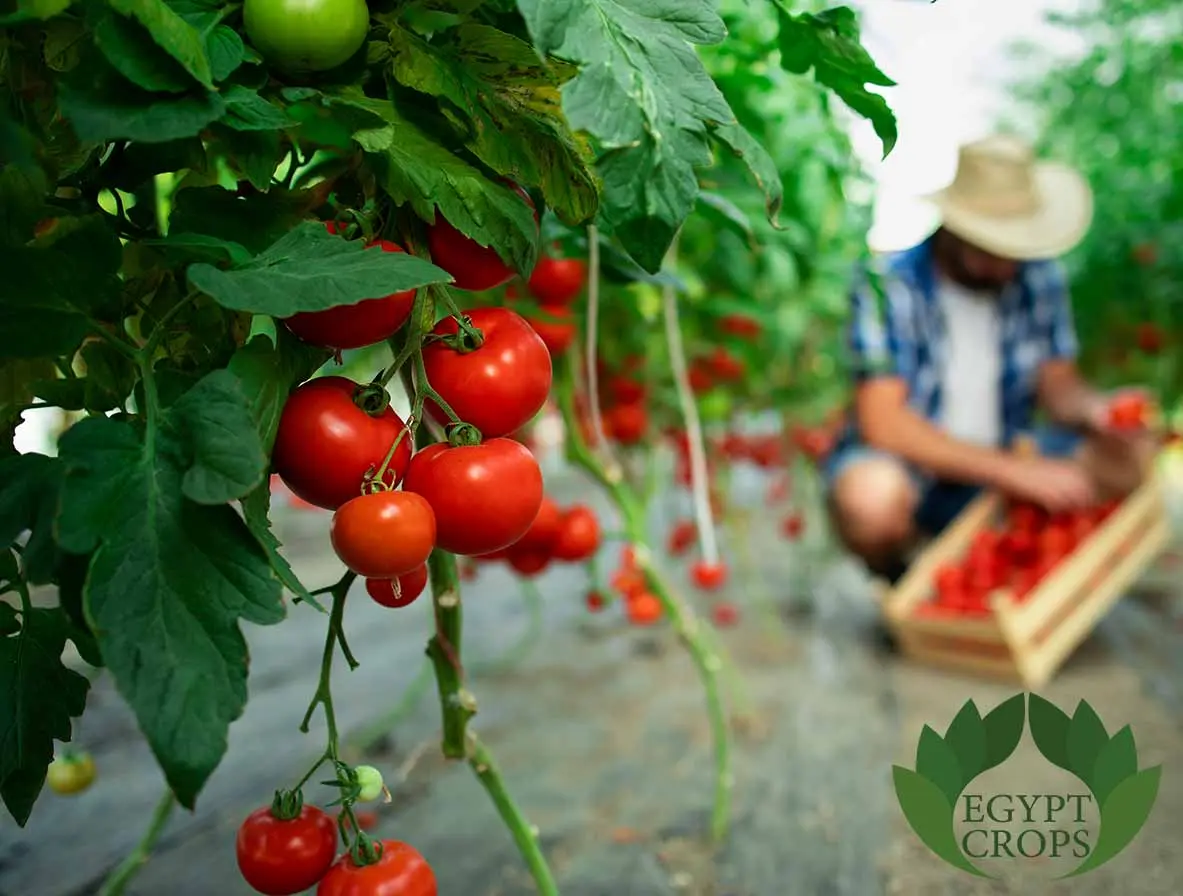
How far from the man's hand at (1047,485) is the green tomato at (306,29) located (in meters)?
2.01

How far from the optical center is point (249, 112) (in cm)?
42

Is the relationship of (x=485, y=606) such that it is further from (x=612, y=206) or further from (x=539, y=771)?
(x=612, y=206)

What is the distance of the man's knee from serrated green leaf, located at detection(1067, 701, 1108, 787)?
1483mm

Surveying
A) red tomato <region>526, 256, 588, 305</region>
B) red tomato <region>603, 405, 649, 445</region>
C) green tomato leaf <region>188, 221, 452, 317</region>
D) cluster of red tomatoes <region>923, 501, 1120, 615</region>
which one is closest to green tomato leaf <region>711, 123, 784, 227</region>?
green tomato leaf <region>188, 221, 452, 317</region>

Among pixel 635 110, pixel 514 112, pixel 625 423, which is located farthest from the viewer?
pixel 625 423

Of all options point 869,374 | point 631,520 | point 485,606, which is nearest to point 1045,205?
point 869,374

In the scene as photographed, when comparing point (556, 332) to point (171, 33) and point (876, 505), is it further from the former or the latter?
point (876, 505)

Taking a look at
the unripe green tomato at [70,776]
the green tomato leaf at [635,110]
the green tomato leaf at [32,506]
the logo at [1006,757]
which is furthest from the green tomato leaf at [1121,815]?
the unripe green tomato at [70,776]

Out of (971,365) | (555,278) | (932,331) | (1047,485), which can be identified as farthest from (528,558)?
Answer: (971,365)

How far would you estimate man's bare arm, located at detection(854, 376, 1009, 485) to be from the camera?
7.10ft

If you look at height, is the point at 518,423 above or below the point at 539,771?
above

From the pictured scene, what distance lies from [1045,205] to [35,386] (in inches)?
92.6

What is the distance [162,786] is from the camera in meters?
1.35

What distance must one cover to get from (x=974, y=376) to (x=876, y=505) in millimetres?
494
